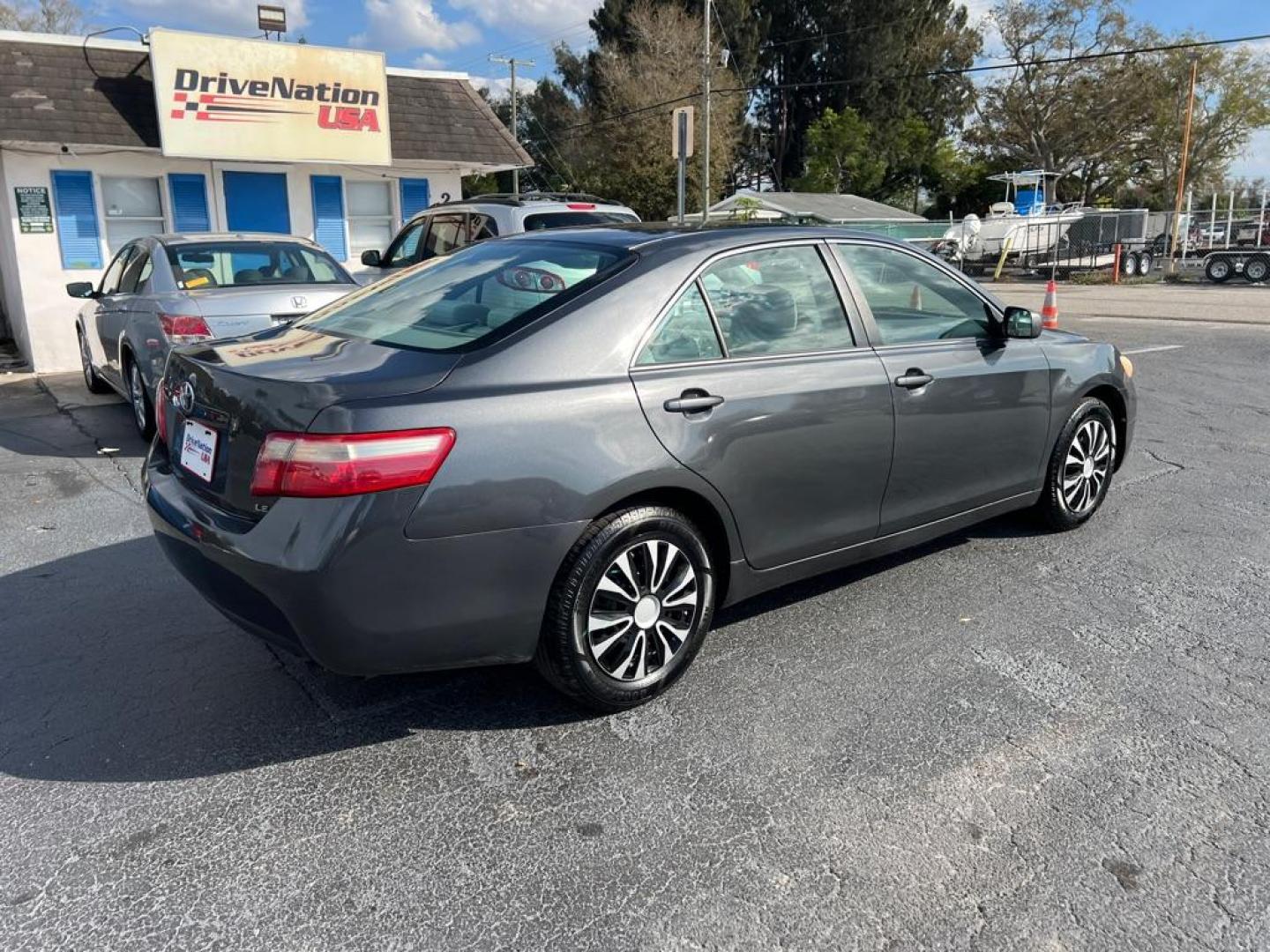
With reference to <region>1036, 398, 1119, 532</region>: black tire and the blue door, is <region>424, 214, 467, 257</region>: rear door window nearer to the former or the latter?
the blue door

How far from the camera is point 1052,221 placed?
3225 centimetres

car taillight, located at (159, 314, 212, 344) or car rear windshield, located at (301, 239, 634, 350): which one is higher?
car rear windshield, located at (301, 239, 634, 350)

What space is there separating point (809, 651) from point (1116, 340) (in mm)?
12132

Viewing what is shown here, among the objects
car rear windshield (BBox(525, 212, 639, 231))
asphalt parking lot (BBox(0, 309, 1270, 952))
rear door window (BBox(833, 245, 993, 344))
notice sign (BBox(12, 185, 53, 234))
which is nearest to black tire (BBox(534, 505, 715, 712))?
asphalt parking lot (BBox(0, 309, 1270, 952))

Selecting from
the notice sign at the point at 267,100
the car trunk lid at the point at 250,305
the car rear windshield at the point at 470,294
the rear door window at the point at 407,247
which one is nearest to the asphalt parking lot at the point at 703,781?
the car rear windshield at the point at 470,294

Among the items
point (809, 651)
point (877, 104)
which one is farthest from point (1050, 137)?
point (809, 651)

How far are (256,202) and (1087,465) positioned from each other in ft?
37.7

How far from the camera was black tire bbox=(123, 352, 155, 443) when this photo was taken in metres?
7.19

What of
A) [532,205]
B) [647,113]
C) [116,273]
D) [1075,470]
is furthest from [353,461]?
[647,113]

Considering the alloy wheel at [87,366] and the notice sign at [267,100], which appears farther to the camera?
the notice sign at [267,100]

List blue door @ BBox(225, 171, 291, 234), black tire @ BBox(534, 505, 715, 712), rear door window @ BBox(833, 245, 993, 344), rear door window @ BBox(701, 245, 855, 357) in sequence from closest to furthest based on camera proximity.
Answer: black tire @ BBox(534, 505, 715, 712) < rear door window @ BBox(701, 245, 855, 357) < rear door window @ BBox(833, 245, 993, 344) < blue door @ BBox(225, 171, 291, 234)

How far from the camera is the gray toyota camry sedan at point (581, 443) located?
107 inches

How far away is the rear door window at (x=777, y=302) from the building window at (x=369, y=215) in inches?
442

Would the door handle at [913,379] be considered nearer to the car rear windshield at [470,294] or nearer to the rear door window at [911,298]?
the rear door window at [911,298]
